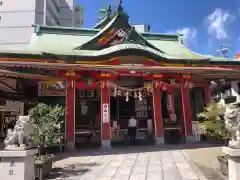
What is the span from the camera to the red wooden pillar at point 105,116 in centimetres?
1400

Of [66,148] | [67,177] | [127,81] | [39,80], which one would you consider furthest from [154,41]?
[67,177]

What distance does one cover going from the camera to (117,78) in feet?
51.3

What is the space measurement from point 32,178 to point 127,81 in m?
10.4

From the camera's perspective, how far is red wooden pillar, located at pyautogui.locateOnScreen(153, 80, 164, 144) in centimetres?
1465

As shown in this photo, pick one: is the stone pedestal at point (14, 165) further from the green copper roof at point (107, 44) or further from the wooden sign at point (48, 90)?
the green copper roof at point (107, 44)

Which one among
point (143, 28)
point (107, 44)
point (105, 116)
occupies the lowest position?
point (105, 116)

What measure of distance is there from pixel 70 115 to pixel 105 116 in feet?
7.06

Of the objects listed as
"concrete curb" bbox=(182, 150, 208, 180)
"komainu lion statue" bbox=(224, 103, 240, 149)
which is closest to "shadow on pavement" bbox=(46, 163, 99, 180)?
"concrete curb" bbox=(182, 150, 208, 180)

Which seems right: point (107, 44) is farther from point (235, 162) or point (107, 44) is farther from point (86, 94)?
point (235, 162)

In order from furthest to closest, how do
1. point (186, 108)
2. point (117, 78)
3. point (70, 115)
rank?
point (186, 108), point (117, 78), point (70, 115)

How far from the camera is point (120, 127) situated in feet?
56.5

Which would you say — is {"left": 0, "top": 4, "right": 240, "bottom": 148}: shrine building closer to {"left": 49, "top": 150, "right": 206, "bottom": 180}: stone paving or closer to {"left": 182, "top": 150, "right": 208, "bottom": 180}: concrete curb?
{"left": 49, "top": 150, "right": 206, "bottom": 180}: stone paving

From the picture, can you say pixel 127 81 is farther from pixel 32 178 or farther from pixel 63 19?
pixel 63 19

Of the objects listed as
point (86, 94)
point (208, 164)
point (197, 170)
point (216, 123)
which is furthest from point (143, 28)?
point (197, 170)
